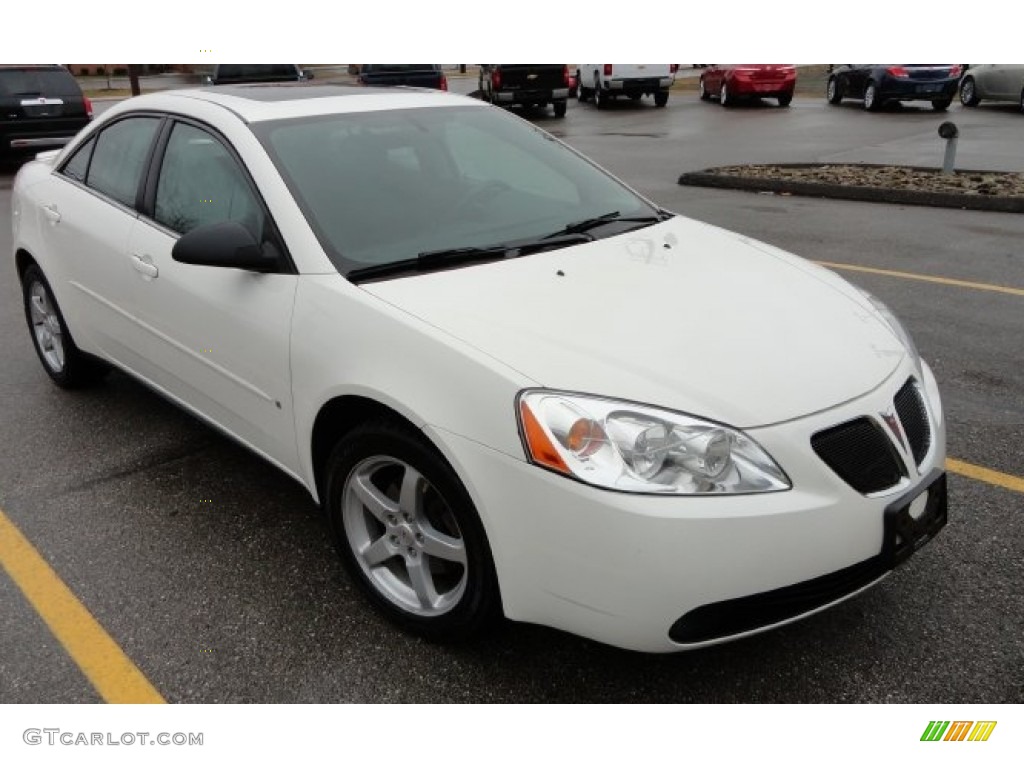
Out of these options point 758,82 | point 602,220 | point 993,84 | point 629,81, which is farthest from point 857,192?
point 629,81

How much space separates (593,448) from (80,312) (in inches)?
119

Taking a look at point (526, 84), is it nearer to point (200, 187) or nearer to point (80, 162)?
point (80, 162)

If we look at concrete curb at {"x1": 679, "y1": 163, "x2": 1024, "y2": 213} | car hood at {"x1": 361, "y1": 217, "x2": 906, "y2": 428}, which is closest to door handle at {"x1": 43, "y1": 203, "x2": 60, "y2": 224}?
car hood at {"x1": 361, "y1": 217, "x2": 906, "y2": 428}

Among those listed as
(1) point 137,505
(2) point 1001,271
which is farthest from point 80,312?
(2) point 1001,271

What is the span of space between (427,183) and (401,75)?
48.0 feet

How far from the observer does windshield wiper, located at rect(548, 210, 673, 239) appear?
129 inches

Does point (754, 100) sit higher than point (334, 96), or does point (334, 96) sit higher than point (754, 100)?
point (334, 96)

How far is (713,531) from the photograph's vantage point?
2.10m

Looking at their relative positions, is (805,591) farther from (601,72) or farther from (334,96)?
(601,72)

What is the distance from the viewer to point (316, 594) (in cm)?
299

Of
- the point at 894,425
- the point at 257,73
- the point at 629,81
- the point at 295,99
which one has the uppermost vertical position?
the point at 295,99

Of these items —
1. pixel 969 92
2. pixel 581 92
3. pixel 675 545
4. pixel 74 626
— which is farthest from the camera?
pixel 581 92

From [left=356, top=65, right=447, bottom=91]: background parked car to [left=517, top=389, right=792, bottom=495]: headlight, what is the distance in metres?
14.7
